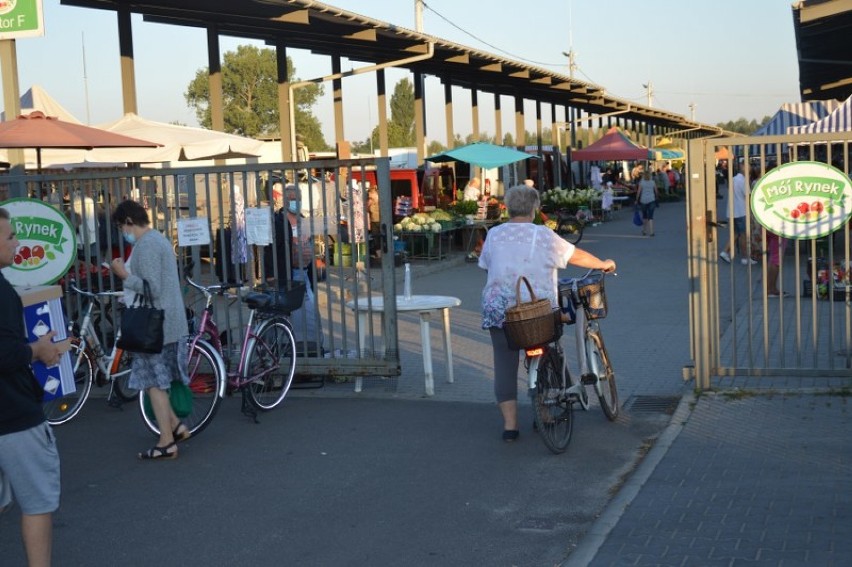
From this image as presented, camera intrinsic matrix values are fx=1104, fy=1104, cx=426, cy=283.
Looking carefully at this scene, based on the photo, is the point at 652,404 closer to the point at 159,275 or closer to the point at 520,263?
the point at 520,263

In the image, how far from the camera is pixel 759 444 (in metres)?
7.15

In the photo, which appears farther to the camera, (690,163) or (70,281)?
(70,281)

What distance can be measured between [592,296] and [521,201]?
922 millimetres

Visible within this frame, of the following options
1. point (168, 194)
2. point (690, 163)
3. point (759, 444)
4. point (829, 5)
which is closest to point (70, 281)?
point (168, 194)

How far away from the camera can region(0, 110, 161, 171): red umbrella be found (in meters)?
11.1

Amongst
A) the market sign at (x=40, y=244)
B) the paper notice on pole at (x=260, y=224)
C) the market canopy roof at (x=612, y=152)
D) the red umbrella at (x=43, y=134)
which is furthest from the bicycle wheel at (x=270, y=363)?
the market canopy roof at (x=612, y=152)

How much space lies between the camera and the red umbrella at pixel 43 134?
36.5 feet

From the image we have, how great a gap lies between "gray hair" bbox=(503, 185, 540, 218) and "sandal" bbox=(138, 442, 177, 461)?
2807 millimetres

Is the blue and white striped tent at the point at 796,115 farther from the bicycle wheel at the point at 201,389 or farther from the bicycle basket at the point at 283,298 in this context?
the bicycle wheel at the point at 201,389

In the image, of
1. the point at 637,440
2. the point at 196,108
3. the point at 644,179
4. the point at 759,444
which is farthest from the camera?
the point at 196,108

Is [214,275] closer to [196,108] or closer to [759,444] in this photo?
[759,444]

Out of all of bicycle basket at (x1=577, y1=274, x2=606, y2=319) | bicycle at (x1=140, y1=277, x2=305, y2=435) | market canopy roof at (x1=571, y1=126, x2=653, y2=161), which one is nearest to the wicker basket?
bicycle basket at (x1=577, y1=274, x2=606, y2=319)

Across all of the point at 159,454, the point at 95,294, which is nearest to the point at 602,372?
the point at 159,454

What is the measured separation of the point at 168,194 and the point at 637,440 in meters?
4.62
